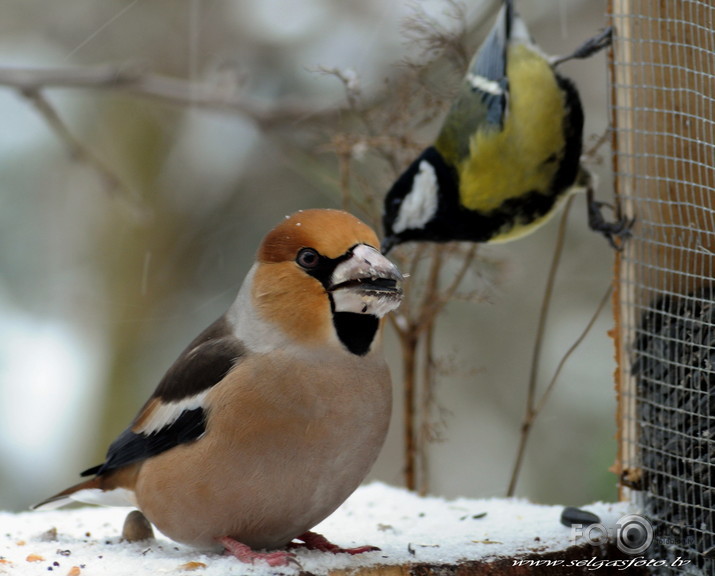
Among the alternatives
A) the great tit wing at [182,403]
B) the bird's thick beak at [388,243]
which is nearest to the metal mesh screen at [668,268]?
the bird's thick beak at [388,243]

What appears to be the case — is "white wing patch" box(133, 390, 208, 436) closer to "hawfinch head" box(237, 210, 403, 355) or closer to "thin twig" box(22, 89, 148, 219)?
"hawfinch head" box(237, 210, 403, 355)

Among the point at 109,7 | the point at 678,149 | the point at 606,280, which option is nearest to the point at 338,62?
the point at 109,7

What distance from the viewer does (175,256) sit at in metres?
5.93

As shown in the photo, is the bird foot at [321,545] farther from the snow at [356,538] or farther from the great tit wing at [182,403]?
the great tit wing at [182,403]

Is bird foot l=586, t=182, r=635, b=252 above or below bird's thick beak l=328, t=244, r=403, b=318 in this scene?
above

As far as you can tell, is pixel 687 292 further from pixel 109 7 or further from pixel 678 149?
pixel 109 7

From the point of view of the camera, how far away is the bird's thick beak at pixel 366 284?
221cm

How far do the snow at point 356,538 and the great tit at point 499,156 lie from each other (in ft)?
3.36

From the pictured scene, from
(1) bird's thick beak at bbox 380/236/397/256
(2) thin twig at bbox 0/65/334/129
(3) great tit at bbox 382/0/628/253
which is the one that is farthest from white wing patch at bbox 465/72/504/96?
(2) thin twig at bbox 0/65/334/129

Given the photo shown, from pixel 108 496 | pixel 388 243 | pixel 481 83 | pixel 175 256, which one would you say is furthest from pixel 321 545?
pixel 175 256

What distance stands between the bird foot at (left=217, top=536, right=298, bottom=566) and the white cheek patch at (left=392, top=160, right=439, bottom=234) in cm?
158

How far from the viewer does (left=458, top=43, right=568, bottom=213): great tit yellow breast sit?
353cm

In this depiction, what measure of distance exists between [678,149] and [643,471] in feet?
3.17

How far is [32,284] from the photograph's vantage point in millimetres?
6023
